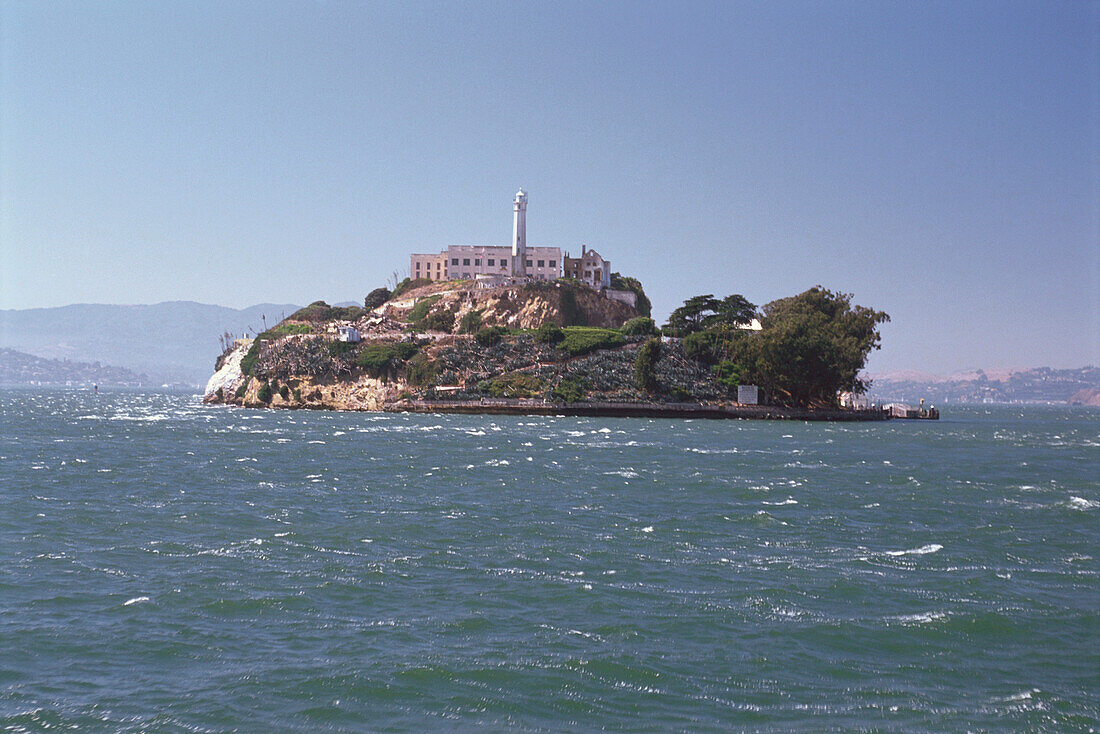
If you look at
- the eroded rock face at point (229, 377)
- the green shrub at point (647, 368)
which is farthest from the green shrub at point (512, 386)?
the eroded rock face at point (229, 377)

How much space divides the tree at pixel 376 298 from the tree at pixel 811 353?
275 feet

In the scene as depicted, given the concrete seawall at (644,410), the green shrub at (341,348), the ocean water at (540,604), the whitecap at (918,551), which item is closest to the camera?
the ocean water at (540,604)

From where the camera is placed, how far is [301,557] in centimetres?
2383

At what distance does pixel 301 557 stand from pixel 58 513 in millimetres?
11426

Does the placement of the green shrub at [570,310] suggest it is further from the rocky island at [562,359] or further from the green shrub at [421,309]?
the green shrub at [421,309]

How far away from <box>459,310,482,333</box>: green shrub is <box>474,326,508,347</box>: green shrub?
41.4ft

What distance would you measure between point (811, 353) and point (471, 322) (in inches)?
→ 2274

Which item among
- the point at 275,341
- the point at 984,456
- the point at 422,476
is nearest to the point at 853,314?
the point at 984,456

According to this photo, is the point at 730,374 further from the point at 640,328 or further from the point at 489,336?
the point at 489,336

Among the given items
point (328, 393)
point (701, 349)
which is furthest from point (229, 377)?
point (701, 349)

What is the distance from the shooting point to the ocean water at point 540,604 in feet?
46.6

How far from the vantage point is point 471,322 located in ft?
497

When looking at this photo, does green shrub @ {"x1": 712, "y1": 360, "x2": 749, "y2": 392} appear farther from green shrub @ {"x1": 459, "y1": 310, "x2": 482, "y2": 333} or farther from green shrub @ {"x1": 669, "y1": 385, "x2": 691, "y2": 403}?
green shrub @ {"x1": 459, "y1": 310, "x2": 482, "y2": 333}

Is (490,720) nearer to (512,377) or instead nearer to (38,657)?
(38,657)
